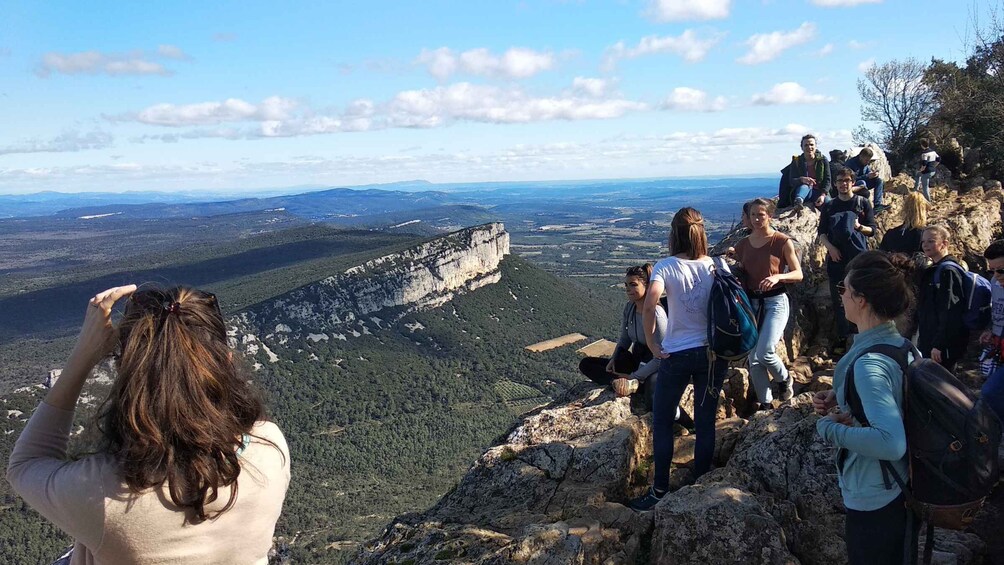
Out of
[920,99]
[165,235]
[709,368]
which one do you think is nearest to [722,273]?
[709,368]

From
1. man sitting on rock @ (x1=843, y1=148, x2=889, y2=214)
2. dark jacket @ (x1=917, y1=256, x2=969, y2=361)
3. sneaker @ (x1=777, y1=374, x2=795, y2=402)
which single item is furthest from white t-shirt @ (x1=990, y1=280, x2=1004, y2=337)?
man sitting on rock @ (x1=843, y1=148, x2=889, y2=214)

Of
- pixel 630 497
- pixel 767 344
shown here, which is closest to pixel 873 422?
pixel 630 497

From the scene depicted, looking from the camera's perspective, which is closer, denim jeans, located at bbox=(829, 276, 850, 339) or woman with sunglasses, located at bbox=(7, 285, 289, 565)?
woman with sunglasses, located at bbox=(7, 285, 289, 565)

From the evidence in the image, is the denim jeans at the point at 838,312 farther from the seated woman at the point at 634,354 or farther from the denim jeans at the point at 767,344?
the seated woman at the point at 634,354

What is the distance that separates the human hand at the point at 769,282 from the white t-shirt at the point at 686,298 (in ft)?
3.79

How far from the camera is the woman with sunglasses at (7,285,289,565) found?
185 centimetres

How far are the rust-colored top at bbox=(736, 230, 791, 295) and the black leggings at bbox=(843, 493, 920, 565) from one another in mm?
2919

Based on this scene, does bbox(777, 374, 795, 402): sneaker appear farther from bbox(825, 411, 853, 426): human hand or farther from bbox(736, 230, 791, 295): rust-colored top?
bbox(825, 411, 853, 426): human hand

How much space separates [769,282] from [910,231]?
2592mm

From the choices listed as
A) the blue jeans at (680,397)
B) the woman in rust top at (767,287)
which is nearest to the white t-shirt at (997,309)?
the woman in rust top at (767,287)

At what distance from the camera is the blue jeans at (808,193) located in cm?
974

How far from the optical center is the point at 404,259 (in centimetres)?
7619

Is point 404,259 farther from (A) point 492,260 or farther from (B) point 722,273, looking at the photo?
(B) point 722,273

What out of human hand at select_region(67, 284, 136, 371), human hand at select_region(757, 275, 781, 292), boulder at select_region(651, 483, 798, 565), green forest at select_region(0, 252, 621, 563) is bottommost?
green forest at select_region(0, 252, 621, 563)
